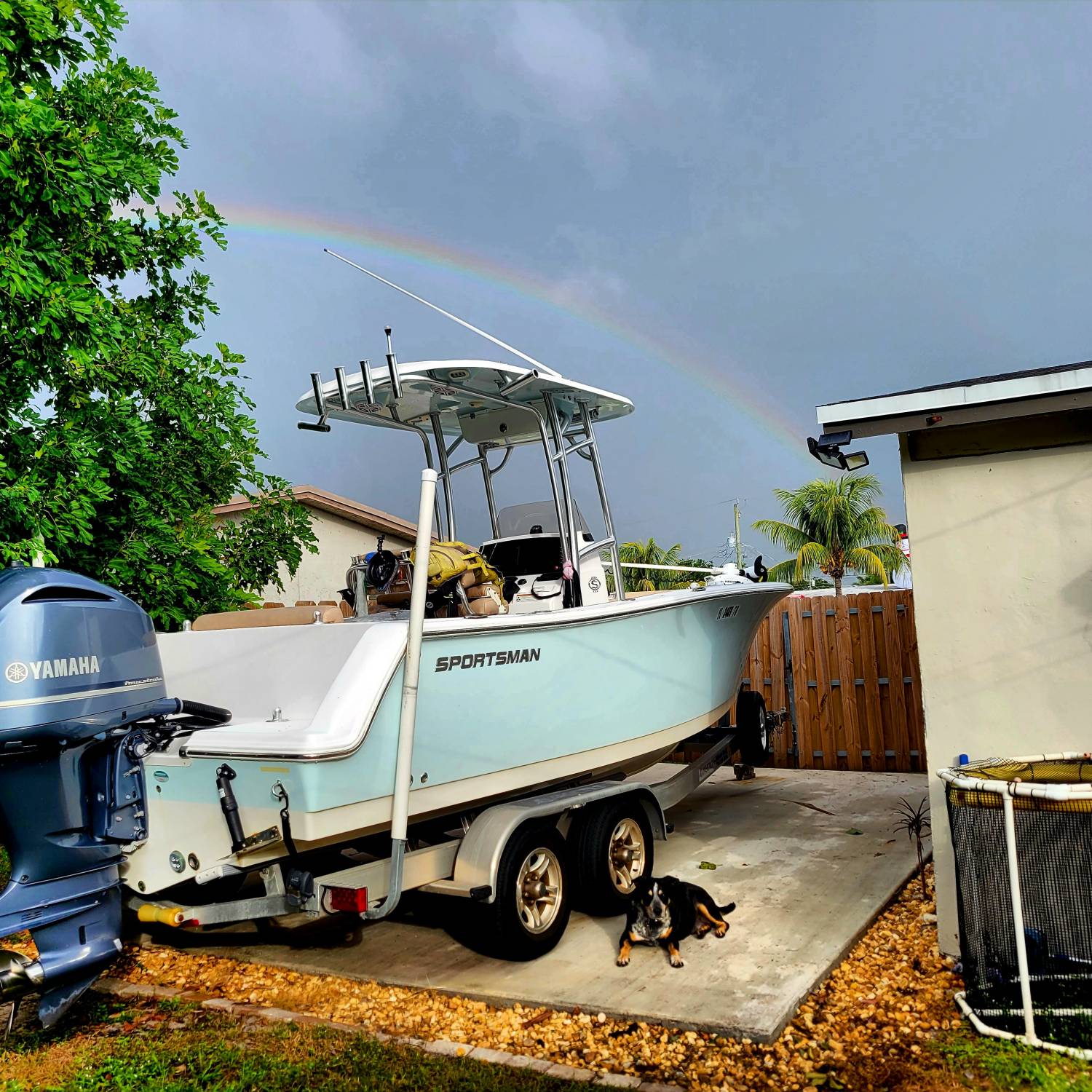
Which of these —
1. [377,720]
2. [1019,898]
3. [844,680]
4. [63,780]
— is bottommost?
[1019,898]

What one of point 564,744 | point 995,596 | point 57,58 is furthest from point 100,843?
point 57,58

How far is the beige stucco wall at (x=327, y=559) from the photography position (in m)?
15.2

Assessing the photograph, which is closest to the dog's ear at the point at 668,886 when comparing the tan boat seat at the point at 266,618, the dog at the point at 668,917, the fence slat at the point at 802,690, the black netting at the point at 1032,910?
the dog at the point at 668,917

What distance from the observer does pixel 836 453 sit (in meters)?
5.52

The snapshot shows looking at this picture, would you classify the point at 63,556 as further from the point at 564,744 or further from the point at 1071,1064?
the point at 1071,1064

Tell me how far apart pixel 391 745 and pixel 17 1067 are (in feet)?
7.06

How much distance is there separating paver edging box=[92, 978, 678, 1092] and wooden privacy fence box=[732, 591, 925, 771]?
724 centimetres

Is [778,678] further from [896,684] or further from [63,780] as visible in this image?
[63,780]

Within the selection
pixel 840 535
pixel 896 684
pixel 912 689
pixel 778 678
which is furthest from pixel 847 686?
pixel 840 535

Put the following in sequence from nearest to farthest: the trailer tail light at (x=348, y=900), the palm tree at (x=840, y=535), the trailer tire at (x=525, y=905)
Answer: the trailer tail light at (x=348, y=900) → the trailer tire at (x=525, y=905) → the palm tree at (x=840, y=535)

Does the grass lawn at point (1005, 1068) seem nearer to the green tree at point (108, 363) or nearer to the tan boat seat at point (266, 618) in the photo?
the tan boat seat at point (266, 618)

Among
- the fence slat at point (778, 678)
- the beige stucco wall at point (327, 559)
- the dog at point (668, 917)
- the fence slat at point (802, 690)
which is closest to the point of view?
the dog at point (668, 917)

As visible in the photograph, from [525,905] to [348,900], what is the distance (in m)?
1.21

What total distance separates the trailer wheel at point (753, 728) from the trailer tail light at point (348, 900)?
5212mm
